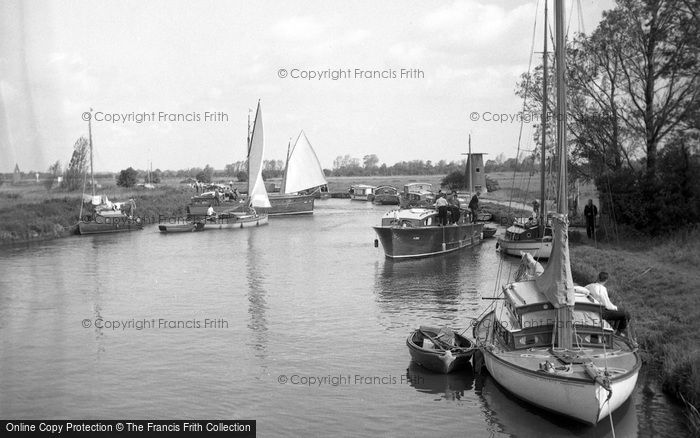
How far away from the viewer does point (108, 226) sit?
6059 centimetres

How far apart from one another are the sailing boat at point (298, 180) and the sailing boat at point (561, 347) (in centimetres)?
6481

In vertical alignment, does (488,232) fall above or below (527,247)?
below

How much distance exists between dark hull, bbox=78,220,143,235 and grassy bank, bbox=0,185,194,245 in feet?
5.35

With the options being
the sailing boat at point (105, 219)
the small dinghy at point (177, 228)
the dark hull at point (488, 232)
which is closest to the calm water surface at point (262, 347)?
the dark hull at point (488, 232)

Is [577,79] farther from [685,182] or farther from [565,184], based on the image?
[565,184]

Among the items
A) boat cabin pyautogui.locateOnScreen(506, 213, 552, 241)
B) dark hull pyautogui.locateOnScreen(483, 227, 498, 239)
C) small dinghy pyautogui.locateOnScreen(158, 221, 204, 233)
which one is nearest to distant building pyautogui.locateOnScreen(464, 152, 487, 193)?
dark hull pyautogui.locateOnScreen(483, 227, 498, 239)

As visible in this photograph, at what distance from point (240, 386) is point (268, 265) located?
22.4m

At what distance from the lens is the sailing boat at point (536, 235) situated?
123ft

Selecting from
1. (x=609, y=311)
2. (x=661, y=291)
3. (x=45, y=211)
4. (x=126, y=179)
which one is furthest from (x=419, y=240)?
(x=126, y=179)

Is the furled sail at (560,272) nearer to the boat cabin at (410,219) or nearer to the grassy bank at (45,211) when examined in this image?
the boat cabin at (410,219)

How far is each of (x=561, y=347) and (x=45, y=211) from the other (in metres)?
54.9

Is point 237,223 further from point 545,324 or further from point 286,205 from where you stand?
point 545,324

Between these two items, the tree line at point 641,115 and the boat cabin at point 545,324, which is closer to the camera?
the boat cabin at point 545,324

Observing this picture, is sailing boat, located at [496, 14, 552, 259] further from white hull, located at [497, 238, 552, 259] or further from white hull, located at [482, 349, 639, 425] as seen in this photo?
white hull, located at [482, 349, 639, 425]
